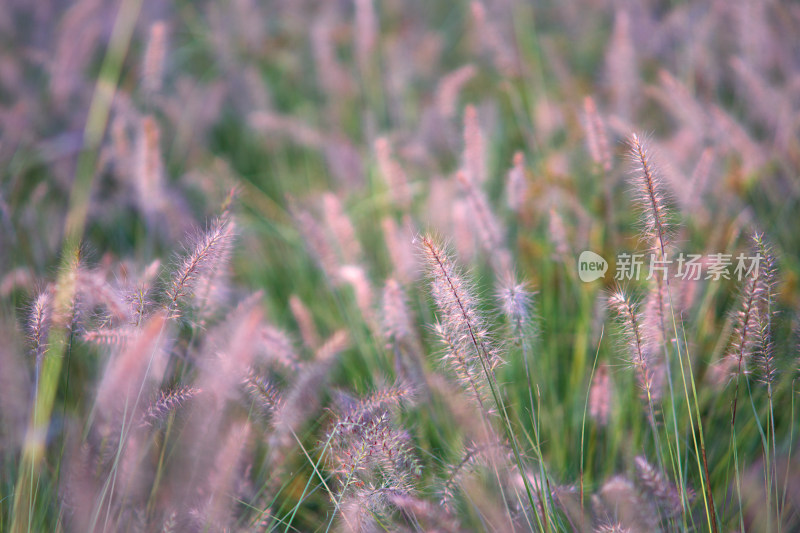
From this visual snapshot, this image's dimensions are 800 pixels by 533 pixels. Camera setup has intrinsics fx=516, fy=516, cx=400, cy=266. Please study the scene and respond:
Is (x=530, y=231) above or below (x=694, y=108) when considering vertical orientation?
below

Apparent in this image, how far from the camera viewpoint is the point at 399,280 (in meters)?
1.78

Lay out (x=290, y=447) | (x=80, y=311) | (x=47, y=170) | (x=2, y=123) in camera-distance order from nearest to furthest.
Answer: (x=80, y=311), (x=290, y=447), (x=2, y=123), (x=47, y=170)

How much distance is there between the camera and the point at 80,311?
132 cm

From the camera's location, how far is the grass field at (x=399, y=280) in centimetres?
127

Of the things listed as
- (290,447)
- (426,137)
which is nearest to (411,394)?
(290,447)

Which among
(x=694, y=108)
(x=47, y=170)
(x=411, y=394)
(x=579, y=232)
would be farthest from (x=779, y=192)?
(x=47, y=170)

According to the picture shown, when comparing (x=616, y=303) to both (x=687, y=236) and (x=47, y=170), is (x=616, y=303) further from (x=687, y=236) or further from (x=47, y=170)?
(x=47, y=170)

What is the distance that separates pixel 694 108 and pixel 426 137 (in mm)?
1226

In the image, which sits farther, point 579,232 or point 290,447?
point 579,232

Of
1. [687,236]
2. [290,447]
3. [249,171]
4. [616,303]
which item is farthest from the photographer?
[249,171]

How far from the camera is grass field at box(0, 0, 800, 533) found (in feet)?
4.17

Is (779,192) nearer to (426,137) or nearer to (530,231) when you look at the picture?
(530,231)

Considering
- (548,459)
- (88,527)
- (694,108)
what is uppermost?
(694,108)

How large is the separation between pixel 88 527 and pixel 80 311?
1.71 ft
